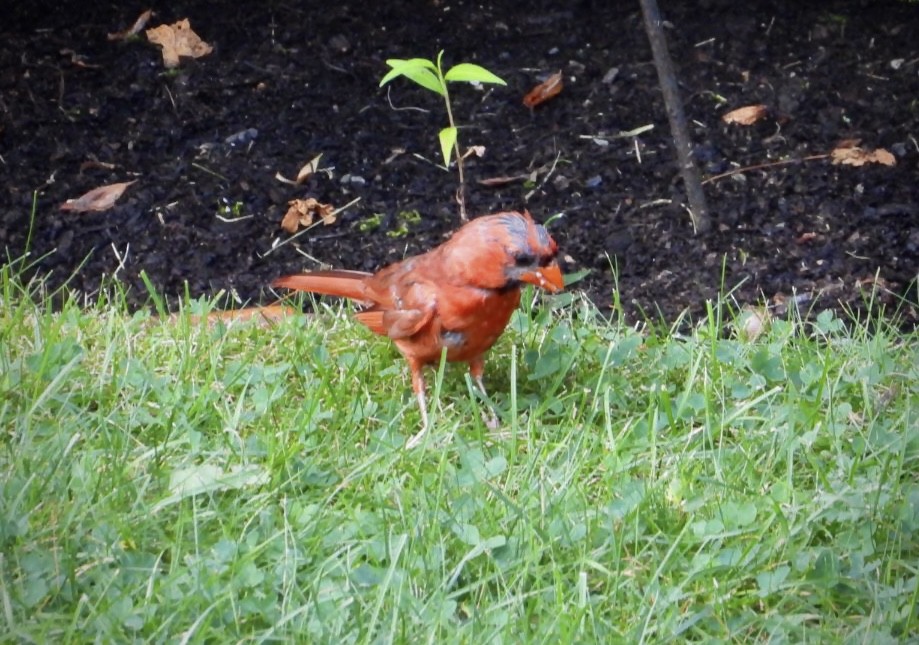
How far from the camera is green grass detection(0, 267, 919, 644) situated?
2.78m

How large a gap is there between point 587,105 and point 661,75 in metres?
0.83

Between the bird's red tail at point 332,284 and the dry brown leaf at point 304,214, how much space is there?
839 mm

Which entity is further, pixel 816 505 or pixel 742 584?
pixel 816 505

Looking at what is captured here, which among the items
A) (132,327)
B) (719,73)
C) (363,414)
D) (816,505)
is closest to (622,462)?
(816,505)

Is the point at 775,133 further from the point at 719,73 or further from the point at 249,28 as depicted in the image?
the point at 249,28

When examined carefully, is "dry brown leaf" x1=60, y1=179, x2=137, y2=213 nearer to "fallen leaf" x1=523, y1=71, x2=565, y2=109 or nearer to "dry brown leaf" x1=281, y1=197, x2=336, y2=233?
"dry brown leaf" x1=281, y1=197, x2=336, y2=233

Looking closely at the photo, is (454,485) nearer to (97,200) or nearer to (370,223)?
(370,223)

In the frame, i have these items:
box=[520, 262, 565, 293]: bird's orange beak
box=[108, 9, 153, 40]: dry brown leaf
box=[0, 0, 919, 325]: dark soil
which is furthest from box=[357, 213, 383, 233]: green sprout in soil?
box=[108, 9, 153, 40]: dry brown leaf

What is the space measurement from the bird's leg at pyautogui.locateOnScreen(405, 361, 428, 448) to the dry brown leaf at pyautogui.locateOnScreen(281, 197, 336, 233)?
45.2 inches

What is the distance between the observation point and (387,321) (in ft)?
12.3

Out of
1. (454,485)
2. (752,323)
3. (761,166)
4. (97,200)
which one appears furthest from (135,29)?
(454,485)

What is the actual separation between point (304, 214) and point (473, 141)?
80 centimetres

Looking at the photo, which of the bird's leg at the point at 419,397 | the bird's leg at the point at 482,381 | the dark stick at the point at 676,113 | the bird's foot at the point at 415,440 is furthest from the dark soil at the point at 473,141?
the bird's foot at the point at 415,440

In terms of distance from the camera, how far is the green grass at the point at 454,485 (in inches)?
109
